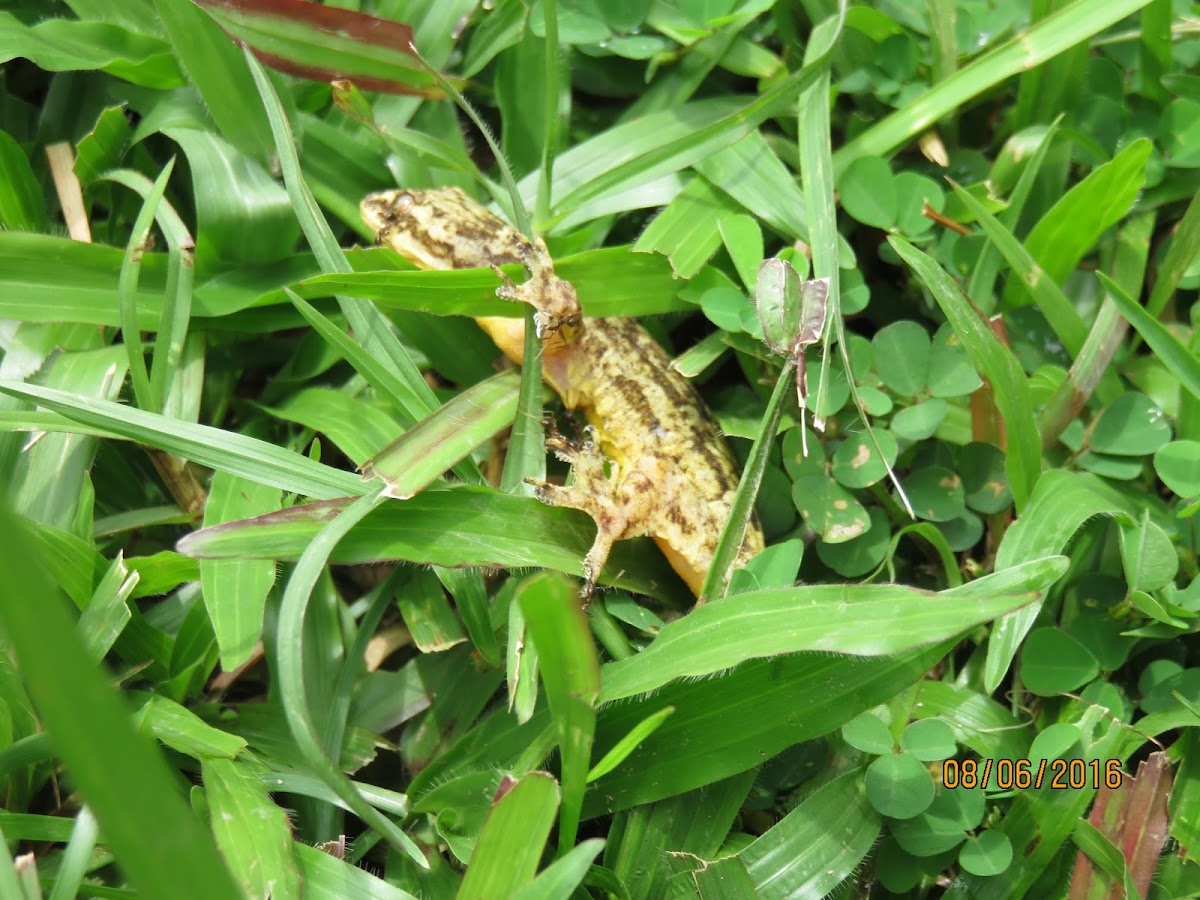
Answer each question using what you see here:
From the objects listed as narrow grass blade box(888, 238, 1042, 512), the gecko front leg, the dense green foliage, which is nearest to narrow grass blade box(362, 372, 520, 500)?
the dense green foliage

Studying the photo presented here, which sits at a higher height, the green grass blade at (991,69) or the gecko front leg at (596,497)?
the green grass blade at (991,69)

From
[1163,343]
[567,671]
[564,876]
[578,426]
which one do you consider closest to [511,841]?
[564,876]

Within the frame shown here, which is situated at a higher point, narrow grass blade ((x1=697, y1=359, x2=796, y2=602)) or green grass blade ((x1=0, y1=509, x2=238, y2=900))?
green grass blade ((x1=0, y1=509, x2=238, y2=900))

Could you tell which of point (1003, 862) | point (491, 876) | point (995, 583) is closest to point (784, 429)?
point (995, 583)

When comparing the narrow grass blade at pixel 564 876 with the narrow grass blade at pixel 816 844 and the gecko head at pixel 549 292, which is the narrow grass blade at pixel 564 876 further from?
the gecko head at pixel 549 292

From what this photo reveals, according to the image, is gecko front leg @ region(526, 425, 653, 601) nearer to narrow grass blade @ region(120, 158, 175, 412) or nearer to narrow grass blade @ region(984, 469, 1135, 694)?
narrow grass blade @ region(984, 469, 1135, 694)
